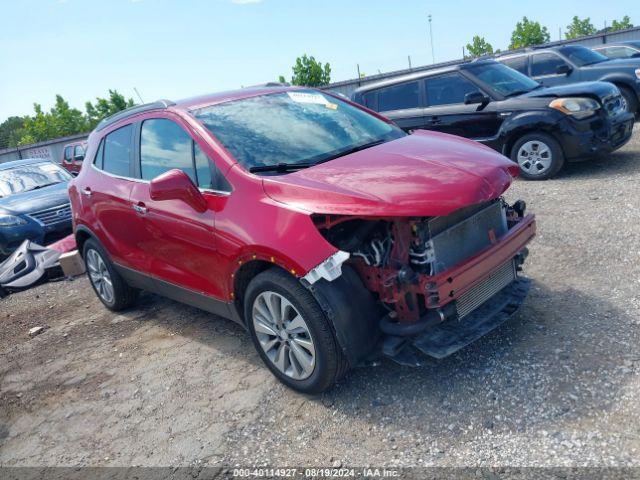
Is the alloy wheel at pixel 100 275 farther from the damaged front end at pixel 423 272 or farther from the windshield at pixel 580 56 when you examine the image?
the windshield at pixel 580 56

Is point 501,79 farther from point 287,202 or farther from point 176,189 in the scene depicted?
point 176,189

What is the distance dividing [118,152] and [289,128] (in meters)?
1.82

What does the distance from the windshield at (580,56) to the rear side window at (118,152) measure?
395 inches

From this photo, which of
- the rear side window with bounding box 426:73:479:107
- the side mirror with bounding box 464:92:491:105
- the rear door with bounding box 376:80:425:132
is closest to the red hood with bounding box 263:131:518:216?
the side mirror with bounding box 464:92:491:105

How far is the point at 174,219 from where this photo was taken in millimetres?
3863

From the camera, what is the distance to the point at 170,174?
3465 millimetres

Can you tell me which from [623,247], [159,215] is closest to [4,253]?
[159,215]

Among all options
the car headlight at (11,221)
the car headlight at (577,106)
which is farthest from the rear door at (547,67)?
the car headlight at (11,221)

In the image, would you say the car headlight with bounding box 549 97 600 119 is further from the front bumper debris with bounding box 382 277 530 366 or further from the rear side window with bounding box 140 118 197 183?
the rear side window with bounding box 140 118 197 183

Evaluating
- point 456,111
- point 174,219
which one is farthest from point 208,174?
point 456,111

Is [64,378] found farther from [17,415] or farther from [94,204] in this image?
[94,204]

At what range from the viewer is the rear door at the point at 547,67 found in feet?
36.1

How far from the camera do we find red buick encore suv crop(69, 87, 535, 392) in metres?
2.99

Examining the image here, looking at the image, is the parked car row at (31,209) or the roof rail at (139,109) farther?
the parked car row at (31,209)
